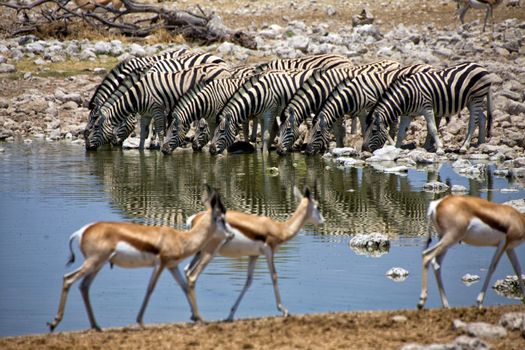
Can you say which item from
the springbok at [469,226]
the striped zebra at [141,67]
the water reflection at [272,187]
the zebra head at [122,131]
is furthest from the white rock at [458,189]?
the striped zebra at [141,67]

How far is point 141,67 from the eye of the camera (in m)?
26.1

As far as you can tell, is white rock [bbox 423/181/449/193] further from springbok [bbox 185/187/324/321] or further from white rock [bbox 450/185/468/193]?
springbok [bbox 185/187/324/321]

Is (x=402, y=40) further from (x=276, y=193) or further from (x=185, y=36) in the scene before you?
(x=276, y=193)

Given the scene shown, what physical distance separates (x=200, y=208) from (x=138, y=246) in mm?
7001

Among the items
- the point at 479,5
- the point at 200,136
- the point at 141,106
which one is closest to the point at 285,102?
the point at 200,136

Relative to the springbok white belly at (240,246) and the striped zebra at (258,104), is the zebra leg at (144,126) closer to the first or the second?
the striped zebra at (258,104)

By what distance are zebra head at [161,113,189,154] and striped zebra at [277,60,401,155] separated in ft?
6.88

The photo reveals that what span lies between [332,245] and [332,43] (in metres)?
20.2

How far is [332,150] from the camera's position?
22.2 meters

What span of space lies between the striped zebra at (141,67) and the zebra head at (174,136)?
211 cm

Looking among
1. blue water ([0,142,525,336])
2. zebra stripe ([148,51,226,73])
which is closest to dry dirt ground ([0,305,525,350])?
blue water ([0,142,525,336])

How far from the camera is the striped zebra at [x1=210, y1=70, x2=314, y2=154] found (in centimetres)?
2267

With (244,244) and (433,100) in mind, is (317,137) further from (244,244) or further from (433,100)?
(244,244)

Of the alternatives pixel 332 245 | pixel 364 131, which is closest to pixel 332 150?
pixel 364 131
